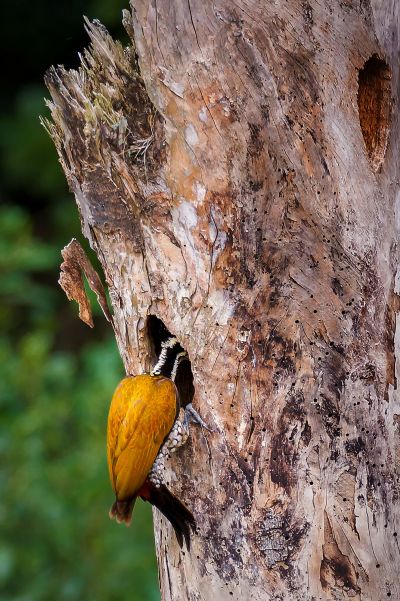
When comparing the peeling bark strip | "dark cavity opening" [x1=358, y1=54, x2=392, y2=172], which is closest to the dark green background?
A: the peeling bark strip

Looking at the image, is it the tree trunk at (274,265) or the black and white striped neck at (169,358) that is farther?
the black and white striped neck at (169,358)

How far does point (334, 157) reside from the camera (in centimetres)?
288

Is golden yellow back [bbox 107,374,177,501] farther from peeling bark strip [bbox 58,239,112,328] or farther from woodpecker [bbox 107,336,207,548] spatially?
peeling bark strip [bbox 58,239,112,328]

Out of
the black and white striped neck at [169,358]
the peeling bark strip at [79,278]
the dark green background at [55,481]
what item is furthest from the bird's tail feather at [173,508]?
the dark green background at [55,481]

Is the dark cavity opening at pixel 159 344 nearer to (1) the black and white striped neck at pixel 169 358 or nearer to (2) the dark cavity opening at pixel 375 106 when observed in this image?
(1) the black and white striped neck at pixel 169 358

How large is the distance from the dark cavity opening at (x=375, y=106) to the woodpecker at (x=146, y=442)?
1.00 meters

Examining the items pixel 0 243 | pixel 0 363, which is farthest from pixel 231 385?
pixel 0 243

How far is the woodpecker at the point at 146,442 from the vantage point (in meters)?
2.96

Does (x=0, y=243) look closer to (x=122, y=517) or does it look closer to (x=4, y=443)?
(x=4, y=443)

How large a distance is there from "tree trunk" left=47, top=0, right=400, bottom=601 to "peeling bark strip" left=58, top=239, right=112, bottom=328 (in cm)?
47

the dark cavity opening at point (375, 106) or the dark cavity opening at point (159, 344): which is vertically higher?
the dark cavity opening at point (375, 106)

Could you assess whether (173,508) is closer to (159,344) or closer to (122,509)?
(122,509)

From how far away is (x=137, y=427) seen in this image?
118 inches

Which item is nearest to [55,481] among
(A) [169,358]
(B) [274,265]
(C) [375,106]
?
(A) [169,358]
